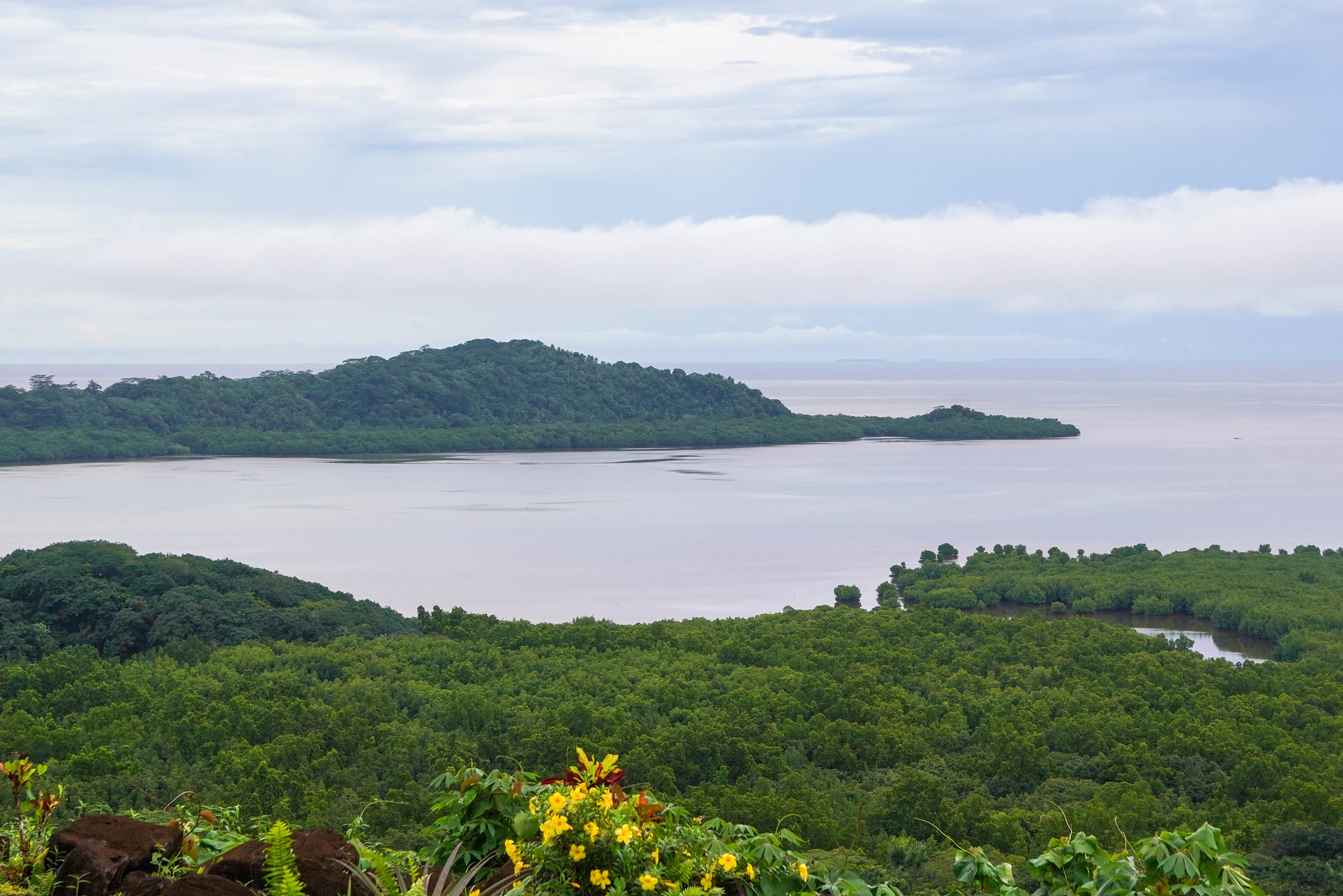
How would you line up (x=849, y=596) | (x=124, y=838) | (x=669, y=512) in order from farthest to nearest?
1. (x=669, y=512)
2. (x=849, y=596)
3. (x=124, y=838)

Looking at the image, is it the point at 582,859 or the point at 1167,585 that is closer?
the point at 582,859

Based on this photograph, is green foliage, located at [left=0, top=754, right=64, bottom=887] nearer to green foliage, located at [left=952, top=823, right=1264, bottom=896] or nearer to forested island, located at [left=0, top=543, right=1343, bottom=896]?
forested island, located at [left=0, top=543, right=1343, bottom=896]

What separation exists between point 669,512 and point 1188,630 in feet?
44.6

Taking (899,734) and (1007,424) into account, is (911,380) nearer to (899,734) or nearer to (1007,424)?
(1007,424)

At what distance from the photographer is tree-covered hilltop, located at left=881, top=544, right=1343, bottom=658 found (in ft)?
54.0

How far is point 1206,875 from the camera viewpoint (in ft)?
9.12

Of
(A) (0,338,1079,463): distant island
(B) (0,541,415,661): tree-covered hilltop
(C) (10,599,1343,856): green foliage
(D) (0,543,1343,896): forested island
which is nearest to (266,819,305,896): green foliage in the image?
(D) (0,543,1343,896): forested island

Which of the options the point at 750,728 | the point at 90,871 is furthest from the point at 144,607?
the point at 90,871

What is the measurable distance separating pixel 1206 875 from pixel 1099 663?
10.2 m

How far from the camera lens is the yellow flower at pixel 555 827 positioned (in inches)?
105

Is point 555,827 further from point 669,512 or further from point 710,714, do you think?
point 669,512

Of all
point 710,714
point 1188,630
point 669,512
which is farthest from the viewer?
point 669,512

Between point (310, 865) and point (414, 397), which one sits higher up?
point (414, 397)

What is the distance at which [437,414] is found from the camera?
54.7 meters
